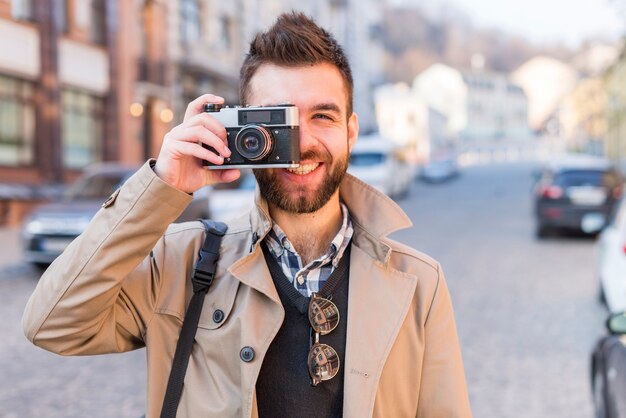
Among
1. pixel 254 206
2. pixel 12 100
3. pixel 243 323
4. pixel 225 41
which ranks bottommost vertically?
pixel 243 323

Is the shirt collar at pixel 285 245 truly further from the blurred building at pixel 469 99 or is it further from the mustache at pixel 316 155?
the blurred building at pixel 469 99

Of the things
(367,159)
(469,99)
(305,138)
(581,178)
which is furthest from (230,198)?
(469,99)

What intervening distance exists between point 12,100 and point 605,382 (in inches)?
A: 723

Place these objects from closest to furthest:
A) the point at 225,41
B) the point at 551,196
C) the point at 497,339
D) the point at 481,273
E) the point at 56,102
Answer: the point at 497,339
the point at 481,273
the point at 551,196
the point at 56,102
the point at 225,41

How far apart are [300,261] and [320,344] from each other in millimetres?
275

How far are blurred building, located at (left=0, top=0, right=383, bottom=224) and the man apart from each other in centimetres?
1346

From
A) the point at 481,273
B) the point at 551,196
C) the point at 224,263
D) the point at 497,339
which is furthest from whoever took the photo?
the point at 551,196

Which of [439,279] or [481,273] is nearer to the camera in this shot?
[439,279]

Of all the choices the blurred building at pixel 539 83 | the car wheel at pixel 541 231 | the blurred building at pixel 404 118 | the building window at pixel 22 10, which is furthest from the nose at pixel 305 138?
the blurred building at pixel 539 83

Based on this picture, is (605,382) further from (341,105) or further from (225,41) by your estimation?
(225,41)

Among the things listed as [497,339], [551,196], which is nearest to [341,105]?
[497,339]

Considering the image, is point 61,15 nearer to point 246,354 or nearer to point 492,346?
point 492,346

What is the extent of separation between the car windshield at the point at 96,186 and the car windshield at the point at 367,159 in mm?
17947

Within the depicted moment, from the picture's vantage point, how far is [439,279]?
2.14 m
